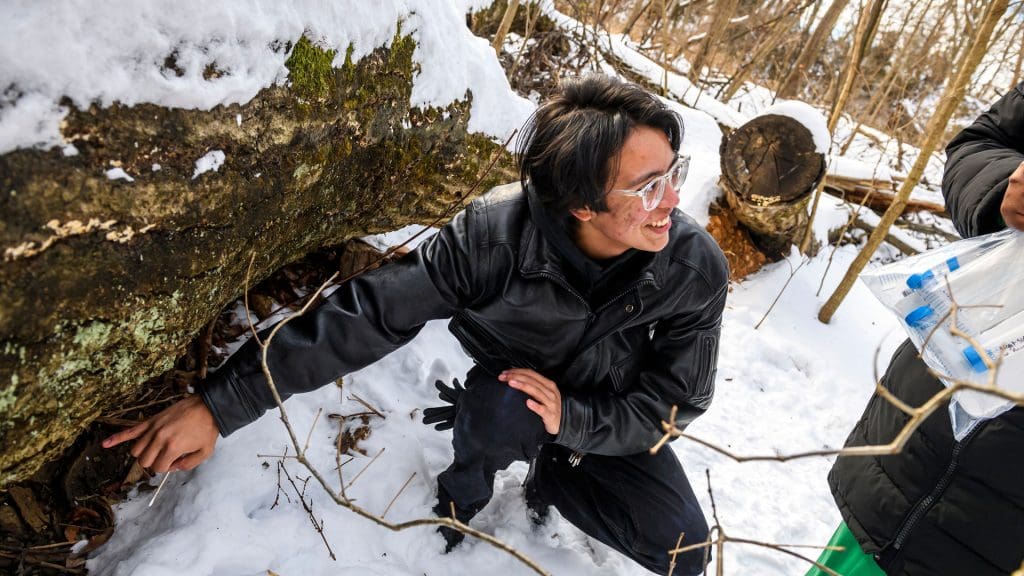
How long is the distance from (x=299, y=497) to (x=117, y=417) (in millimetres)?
533

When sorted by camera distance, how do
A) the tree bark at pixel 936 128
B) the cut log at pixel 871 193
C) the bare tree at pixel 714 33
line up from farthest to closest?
the bare tree at pixel 714 33 → the cut log at pixel 871 193 → the tree bark at pixel 936 128

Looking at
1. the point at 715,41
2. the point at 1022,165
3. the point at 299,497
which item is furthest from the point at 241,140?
the point at 715,41

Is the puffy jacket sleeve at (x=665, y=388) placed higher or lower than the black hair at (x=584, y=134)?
lower

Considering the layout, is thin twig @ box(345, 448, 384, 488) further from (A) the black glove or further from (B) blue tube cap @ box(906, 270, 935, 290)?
(B) blue tube cap @ box(906, 270, 935, 290)

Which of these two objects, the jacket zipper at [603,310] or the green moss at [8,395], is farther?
the jacket zipper at [603,310]

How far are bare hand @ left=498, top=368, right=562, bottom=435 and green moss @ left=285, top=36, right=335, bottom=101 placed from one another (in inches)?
36.5

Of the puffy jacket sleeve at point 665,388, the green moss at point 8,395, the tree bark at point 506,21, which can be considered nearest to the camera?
the green moss at point 8,395

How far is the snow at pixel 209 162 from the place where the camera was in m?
1.06

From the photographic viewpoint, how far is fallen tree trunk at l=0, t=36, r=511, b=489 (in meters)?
0.86

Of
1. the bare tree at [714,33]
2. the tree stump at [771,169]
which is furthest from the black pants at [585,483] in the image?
the bare tree at [714,33]

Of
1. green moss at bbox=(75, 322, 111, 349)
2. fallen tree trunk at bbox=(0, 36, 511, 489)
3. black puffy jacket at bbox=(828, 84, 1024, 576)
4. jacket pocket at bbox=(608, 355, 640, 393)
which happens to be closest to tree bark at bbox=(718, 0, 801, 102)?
black puffy jacket at bbox=(828, 84, 1024, 576)

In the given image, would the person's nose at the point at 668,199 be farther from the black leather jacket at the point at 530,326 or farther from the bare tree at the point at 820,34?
the bare tree at the point at 820,34

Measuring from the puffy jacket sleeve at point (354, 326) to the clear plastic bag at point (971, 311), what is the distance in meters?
1.11

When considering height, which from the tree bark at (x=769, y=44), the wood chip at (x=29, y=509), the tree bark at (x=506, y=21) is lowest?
the wood chip at (x=29, y=509)
